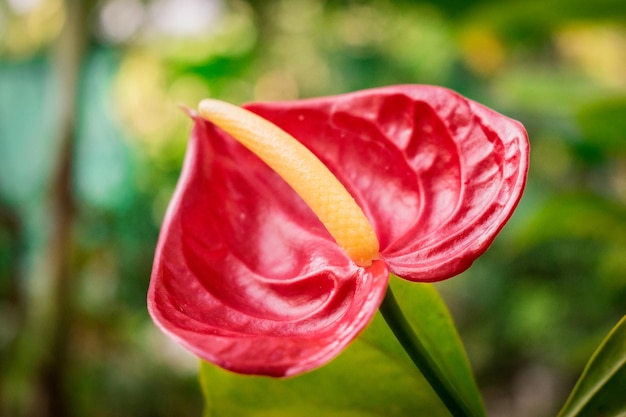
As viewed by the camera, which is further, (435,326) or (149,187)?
(149,187)

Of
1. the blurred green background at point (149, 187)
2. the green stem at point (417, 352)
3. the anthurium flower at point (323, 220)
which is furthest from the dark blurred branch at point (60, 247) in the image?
the green stem at point (417, 352)

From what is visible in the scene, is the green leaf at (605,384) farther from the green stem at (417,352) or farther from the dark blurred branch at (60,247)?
the dark blurred branch at (60,247)

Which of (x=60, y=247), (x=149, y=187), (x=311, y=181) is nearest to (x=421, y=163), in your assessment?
(x=311, y=181)

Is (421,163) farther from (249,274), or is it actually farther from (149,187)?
(149,187)

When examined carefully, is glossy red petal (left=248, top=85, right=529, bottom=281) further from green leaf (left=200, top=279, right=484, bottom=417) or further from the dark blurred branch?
the dark blurred branch

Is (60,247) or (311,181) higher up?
(311,181)

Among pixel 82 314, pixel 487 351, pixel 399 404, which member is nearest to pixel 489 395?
pixel 487 351

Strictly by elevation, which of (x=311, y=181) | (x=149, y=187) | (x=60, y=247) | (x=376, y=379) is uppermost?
(x=311, y=181)
